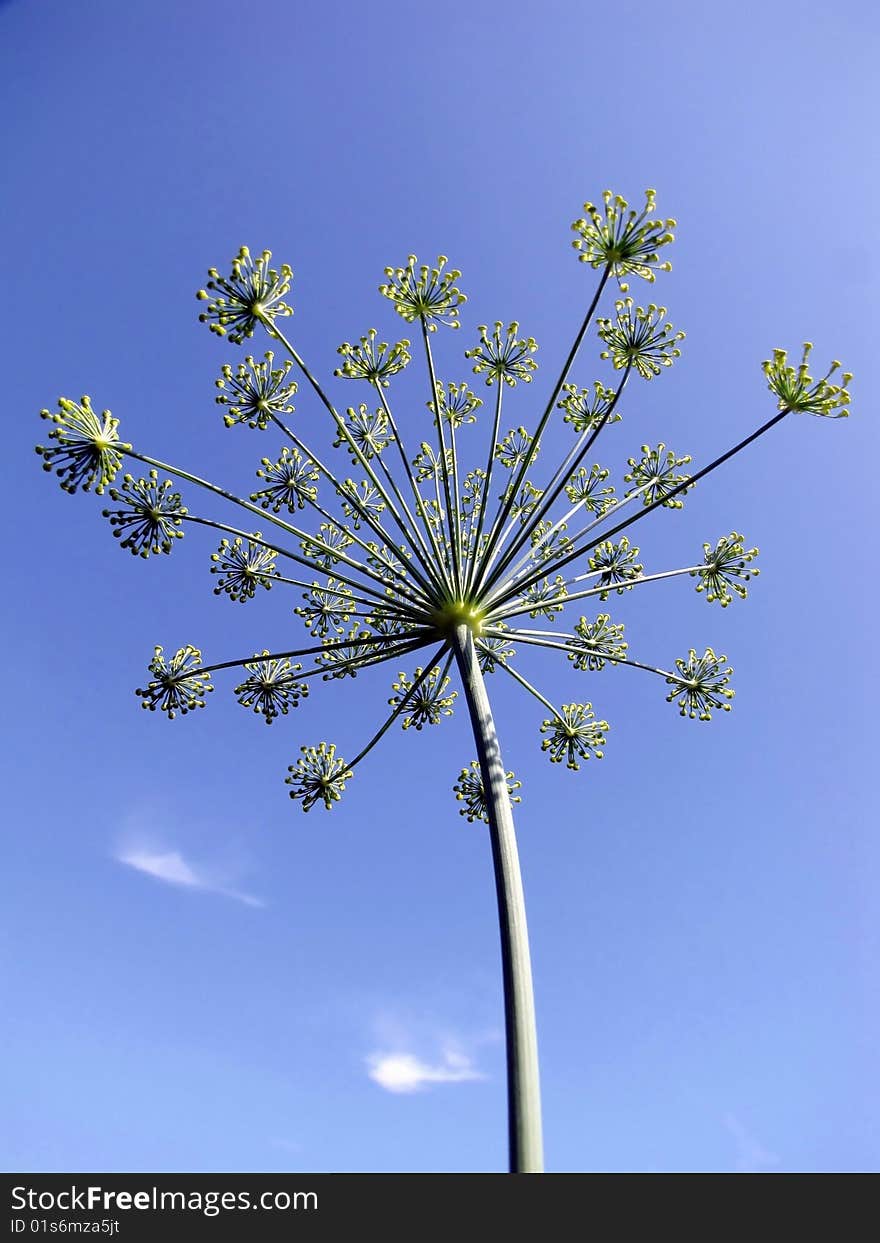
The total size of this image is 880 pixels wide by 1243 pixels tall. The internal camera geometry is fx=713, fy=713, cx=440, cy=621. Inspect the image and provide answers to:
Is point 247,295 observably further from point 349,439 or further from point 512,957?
point 512,957

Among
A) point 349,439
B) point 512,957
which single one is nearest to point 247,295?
point 349,439

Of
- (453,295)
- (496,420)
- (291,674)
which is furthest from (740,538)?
(291,674)

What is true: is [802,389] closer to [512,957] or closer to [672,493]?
[672,493]

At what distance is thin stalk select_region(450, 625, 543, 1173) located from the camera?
181 inches

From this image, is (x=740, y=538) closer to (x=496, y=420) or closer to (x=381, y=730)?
(x=496, y=420)

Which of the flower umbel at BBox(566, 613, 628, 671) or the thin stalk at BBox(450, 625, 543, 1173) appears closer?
the thin stalk at BBox(450, 625, 543, 1173)

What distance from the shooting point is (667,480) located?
9.98 metres

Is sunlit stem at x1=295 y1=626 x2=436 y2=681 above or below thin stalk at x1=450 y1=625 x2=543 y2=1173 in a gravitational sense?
above

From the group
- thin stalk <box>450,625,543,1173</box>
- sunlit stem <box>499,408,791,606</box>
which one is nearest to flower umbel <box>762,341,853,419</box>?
sunlit stem <box>499,408,791,606</box>

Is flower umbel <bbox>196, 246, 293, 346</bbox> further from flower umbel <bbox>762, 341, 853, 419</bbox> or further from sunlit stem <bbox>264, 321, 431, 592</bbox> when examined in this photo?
flower umbel <bbox>762, 341, 853, 419</bbox>

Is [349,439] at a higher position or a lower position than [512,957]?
higher

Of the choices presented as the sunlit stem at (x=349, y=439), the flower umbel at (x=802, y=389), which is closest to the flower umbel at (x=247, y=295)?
the sunlit stem at (x=349, y=439)

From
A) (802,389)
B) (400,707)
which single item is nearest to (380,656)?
(400,707)

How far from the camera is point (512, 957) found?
17.6 feet
